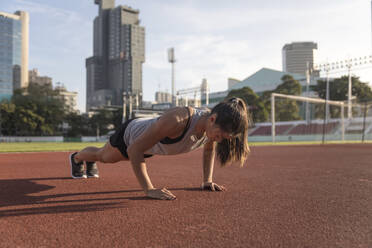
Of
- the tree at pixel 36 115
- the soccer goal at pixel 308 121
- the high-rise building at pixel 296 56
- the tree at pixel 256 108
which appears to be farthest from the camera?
the high-rise building at pixel 296 56

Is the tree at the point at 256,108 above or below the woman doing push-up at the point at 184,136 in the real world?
above

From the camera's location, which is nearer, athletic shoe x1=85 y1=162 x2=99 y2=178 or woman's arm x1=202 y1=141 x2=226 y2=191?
woman's arm x1=202 y1=141 x2=226 y2=191

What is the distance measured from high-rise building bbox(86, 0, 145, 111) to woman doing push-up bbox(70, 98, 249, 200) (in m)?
129

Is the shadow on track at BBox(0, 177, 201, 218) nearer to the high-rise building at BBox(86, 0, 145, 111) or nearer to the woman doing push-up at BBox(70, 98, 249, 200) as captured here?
the woman doing push-up at BBox(70, 98, 249, 200)

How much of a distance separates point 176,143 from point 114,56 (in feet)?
471

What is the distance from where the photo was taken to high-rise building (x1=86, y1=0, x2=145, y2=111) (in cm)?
13312

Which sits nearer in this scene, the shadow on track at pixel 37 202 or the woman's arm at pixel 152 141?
the shadow on track at pixel 37 202

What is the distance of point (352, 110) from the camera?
34094 millimetres

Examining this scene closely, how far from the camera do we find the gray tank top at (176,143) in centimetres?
279

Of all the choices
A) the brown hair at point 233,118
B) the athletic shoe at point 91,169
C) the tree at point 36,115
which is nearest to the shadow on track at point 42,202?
the athletic shoe at point 91,169

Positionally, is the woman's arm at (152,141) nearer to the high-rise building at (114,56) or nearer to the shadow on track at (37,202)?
the shadow on track at (37,202)

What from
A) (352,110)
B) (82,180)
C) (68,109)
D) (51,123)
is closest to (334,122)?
(352,110)

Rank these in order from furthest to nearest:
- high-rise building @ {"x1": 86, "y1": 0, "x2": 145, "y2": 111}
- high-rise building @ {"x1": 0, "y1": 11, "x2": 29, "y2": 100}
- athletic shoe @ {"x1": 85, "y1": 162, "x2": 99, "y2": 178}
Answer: high-rise building @ {"x1": 86, "y1": 0, "x2": 145, "y2": 111}, high-rise building @ {"x1": 0, "y1": 11, "x2": 29, "y2": 100}, athletic shoe @ {"x1": 85, "y1": 162, "x2": 99, "y2": 178}

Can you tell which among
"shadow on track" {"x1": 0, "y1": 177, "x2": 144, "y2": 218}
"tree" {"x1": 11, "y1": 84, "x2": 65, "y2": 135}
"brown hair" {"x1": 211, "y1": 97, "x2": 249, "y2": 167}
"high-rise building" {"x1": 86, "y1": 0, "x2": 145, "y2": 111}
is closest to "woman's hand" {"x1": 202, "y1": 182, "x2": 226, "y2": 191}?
"brown hair" {"x1": 211, "y1": 97, "x2": 249, "y2": 167}
